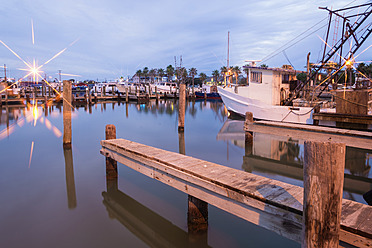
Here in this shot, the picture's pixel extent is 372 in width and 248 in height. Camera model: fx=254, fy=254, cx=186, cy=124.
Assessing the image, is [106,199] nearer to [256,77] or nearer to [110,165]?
[110,165]

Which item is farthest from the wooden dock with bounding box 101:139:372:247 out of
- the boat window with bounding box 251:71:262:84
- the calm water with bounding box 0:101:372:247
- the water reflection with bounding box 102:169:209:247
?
the boat window with bounding box 251:71:262:84

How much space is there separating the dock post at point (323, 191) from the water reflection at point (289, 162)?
470 cm

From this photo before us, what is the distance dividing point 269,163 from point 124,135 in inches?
380

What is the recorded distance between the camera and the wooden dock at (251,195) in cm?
291

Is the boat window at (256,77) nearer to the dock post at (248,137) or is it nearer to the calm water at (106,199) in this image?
the calm water at (106,199)

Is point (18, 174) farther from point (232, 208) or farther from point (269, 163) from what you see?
point (269, 163)

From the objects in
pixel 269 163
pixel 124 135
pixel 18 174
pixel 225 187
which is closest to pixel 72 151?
pixel 18 174

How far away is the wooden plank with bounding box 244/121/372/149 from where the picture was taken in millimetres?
7711

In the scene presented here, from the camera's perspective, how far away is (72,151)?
11.4m

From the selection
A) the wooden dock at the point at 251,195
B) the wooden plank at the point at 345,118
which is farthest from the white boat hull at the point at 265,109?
the wooden dock at the point at 251,195

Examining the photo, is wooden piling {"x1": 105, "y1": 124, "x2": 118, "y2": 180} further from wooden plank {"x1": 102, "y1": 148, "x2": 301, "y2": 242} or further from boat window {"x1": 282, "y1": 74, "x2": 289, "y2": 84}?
boat window {"x1": 282, "y1": 74, "x2": 289, "y2": 84}

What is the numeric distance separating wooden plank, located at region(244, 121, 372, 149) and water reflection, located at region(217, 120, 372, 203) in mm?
1104

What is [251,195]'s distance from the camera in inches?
141

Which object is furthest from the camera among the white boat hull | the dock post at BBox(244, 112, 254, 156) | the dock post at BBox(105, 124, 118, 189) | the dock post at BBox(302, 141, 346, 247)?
the white boat hull
